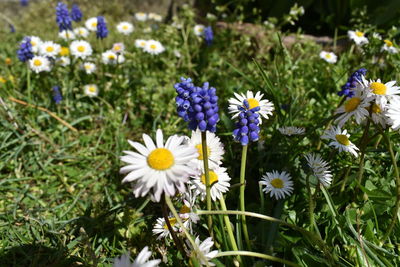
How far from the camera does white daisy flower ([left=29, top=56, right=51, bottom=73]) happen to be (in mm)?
3363

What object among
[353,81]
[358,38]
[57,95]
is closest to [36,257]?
[57,95]

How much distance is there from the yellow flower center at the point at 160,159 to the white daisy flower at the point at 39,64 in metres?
2.39

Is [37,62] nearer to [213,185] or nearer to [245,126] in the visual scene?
[213,185]

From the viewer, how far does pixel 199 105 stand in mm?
1427

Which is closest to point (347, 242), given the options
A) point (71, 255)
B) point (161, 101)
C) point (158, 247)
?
point (158, 247)

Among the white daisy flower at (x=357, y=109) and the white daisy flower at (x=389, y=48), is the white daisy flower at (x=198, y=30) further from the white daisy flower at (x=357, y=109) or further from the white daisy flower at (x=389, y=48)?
the white daisy flower at (x=357, y=109)

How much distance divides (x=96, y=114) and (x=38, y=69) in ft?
2.13

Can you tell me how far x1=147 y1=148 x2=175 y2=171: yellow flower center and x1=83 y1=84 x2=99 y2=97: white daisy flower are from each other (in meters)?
2.21

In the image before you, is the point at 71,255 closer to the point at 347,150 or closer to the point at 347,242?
the point at 347,242

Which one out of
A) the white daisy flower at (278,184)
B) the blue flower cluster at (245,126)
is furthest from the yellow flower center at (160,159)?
the white daisy flower at (278,184)

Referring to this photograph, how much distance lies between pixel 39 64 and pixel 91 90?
1.67ft

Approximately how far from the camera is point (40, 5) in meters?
6.50

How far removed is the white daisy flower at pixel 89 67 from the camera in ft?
11.9

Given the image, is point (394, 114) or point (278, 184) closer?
point (394, 114)
